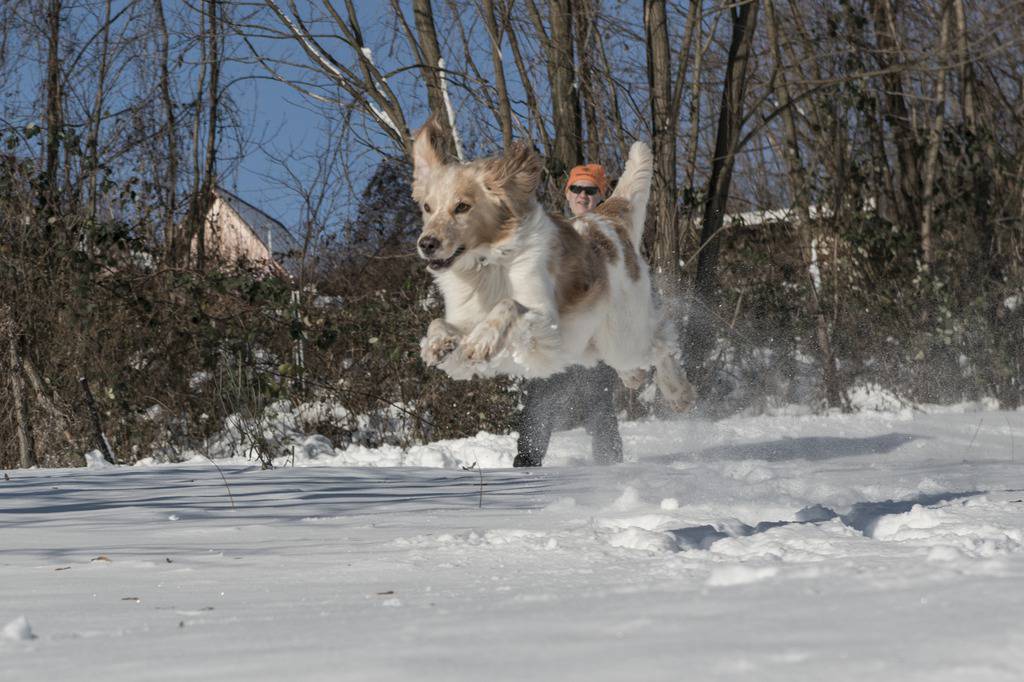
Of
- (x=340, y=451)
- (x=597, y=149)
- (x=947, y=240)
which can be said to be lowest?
(x=340, y=451)

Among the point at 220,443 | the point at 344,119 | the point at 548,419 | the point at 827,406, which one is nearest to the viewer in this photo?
the point at 548,419

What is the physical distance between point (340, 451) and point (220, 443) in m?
0.83

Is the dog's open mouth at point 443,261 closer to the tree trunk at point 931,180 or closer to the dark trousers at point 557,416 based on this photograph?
the dark trousers at point 557,416

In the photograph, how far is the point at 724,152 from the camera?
844cm

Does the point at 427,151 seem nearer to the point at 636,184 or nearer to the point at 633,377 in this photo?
the point at 636,184

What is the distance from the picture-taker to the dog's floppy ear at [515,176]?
14.8 ft

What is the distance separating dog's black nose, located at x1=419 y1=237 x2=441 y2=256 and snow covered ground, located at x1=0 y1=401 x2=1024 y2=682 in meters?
0.92

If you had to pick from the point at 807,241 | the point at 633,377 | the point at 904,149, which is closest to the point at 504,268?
the point at 633,377

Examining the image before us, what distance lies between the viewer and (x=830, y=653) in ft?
4.47

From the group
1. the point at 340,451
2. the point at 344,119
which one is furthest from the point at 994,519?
the point at 344,119

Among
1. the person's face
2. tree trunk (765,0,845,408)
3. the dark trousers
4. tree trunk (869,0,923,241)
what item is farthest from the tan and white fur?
tree trunk (869,0,923,241)

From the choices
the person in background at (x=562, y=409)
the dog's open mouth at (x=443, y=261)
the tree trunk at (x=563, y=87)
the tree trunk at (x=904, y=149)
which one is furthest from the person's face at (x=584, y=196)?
the tree trunk at (x=904, y=149)

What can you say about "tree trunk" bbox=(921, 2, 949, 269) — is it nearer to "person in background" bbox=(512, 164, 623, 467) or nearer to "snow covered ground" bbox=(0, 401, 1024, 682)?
"person in background" bbox=(512, 164, 623, 467)

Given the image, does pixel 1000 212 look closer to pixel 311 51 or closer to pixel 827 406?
pixel 827 406
